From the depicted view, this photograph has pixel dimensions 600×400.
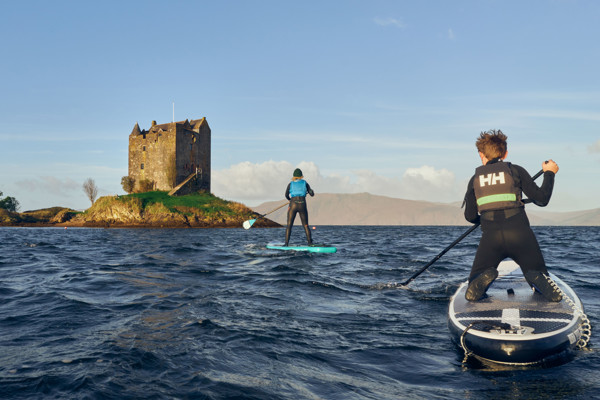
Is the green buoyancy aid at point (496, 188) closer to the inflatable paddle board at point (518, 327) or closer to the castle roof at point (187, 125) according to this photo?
the inflatable paddle board at point (518, 327)

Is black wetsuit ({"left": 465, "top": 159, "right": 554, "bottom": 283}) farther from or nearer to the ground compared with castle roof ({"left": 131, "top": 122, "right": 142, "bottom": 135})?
nearer to the ground

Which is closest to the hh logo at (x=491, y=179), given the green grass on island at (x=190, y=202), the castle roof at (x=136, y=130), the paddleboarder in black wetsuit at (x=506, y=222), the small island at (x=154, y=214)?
the paddleboarder in black wetsuit at (x=506, y=222)

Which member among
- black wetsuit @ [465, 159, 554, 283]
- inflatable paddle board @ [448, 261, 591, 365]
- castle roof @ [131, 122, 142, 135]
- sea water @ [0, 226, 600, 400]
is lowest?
sea water @ [0, 226, 600, 400]

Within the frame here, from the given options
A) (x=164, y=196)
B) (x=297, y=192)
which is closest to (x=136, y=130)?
(x=164, y=196)

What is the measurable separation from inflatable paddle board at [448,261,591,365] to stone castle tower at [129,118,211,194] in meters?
73.6

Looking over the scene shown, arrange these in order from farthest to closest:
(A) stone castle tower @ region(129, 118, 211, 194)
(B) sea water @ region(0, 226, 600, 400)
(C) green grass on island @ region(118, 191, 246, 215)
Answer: (A) stone castle tower @ region(129, 118, 211, 194) < (C) green grass on island @ region(118, 191, 246, 215) < (B) sea water @ region(0, 226, 600, 400)

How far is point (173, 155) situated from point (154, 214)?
14.2 metres

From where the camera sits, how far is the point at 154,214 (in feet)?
213

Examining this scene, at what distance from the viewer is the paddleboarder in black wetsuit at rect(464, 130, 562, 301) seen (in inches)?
196

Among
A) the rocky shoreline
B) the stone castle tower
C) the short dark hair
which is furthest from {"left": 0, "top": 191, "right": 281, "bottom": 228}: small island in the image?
the short dark hair

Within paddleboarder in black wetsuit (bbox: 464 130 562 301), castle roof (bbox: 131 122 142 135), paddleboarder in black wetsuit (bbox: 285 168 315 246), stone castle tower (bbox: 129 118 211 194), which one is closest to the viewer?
paddleboarder in black wetsuit (bbox: 464 130 562 301)

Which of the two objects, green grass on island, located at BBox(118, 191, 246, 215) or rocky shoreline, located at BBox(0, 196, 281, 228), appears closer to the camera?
rocky shoreline, located at BBox(0, 196, 281, 228)

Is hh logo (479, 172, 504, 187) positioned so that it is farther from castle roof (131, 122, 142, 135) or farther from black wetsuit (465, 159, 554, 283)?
castle roof (131, 122, 142, 135)

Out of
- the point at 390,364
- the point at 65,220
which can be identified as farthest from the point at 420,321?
the point at 65,220
